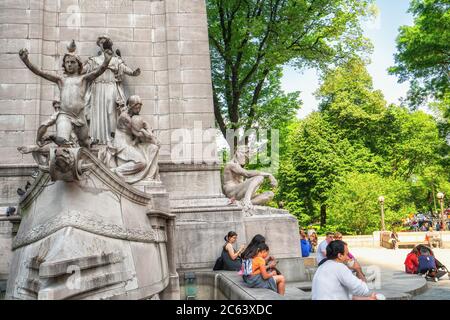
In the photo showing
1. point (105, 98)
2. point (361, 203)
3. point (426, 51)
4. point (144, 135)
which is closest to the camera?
point (144, 135)

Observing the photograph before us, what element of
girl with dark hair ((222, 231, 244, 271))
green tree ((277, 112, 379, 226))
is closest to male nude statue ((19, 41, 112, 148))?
girl with dark hair ((222, 231, 244, 271))

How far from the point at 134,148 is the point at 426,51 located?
18201 mm

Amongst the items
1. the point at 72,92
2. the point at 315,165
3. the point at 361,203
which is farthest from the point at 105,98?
the point at 315,165

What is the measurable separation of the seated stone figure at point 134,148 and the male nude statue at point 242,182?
2713 millimetres

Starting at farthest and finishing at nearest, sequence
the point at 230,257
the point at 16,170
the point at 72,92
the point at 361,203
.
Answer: the point at 361,203 < the point at 16,170 < the point at 230,257 < the point at 72,92

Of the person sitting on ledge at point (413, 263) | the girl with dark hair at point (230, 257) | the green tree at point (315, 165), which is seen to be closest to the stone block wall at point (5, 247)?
the girl with dark hair at point (230, 257)

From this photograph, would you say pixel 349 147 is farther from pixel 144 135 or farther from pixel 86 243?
pixel 86 243

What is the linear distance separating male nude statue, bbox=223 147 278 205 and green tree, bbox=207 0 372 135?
11.5 metres

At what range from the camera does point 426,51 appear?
22.4 metres

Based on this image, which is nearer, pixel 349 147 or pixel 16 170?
pixel 16 170

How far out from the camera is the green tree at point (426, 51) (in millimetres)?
21547

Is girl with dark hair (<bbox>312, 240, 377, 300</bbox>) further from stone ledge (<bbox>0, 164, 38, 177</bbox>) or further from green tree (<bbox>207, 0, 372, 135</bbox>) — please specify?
green tree (<bbox>207, 0, 372, 135</bbox>)

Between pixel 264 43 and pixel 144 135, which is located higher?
pixel 264 43
